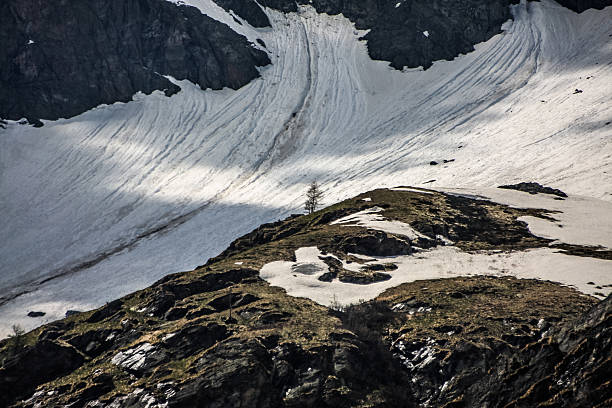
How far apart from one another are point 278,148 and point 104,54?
68660 mm

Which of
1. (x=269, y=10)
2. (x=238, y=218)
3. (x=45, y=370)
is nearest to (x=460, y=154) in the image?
(x=238, y=218)

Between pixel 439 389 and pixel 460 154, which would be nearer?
pixel 439 389

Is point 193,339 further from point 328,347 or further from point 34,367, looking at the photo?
point 34,367

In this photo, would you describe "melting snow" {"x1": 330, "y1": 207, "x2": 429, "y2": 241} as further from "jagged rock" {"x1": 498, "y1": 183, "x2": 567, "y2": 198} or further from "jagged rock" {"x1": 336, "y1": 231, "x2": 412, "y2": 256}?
"jagged rock" {"x1": 498, "y1": 183, "x2": 567, "y2": 198}

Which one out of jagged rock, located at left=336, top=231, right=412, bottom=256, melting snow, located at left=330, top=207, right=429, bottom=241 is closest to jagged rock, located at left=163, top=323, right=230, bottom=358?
jagged rock, located at left=336, top=231, right=412, bottom=256

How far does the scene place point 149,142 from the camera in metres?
Result: 118

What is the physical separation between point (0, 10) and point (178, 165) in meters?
78.4

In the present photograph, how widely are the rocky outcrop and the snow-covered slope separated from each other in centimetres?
622

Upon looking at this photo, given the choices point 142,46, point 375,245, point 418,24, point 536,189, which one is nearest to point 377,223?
point 375,245

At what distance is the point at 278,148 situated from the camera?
113 metres

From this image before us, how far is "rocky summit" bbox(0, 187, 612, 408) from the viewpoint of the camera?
15.6m

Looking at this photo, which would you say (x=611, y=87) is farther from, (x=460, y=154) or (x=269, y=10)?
(x=269, y=10)

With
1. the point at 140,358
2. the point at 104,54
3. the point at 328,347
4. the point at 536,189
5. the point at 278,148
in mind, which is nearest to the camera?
the point at 328,347

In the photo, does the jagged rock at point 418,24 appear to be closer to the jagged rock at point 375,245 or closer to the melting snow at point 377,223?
the melting snow at point 377,223
